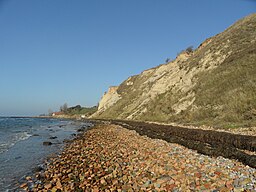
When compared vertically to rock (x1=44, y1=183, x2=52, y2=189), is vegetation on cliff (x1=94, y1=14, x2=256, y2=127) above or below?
above

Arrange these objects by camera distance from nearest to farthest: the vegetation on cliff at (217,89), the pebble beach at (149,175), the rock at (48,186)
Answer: the pebble beach at (149,175) → the rock at (48,186) → the vegetation on cliff at (217,89)

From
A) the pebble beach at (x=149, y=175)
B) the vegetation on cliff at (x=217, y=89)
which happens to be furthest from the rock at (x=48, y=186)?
the vegetation on cliff at (x=217, y=89)

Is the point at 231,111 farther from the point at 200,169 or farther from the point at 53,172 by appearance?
the point at 53,172

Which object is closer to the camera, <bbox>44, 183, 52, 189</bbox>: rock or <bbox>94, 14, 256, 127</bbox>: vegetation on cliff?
<bbox>44, 183, 52, 189</bbox>: rock

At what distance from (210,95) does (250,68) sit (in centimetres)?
649

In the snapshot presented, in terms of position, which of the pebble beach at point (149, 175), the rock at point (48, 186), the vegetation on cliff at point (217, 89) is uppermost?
the vegetation on cliff at point (217, 89)

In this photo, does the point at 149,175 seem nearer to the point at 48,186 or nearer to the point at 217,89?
the point at 48,186

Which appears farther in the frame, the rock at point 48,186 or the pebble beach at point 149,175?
the rock at point 48,186

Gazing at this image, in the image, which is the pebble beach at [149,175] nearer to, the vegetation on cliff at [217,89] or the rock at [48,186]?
the rock at [48,186]

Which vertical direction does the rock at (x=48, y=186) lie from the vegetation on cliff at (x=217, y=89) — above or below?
below

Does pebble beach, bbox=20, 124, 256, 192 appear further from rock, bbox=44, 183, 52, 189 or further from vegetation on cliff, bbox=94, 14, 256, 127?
vegetation on cliff, bbox=94, 14, 256, 127

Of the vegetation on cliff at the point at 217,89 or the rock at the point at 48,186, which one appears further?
the vegetation on cliff at the point at 217,89

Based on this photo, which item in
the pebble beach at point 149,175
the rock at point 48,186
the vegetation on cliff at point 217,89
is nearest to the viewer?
the pebble beach at point 149,175

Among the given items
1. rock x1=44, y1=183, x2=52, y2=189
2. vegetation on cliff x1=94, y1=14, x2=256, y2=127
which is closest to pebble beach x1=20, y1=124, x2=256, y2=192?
rock x1=44, y1=183, x2=52, y2=189
